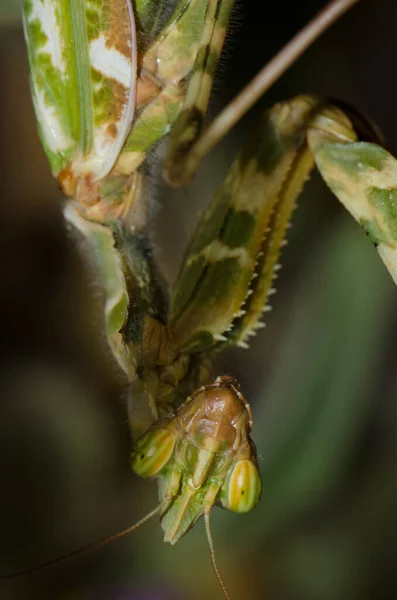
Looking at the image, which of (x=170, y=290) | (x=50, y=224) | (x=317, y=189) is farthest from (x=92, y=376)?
(x=170, y=290)

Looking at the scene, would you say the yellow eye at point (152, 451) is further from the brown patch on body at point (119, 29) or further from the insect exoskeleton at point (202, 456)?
the brown patch on body at point (119, 29)

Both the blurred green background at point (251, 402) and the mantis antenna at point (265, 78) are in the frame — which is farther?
the blurred green background at point (251, 402)

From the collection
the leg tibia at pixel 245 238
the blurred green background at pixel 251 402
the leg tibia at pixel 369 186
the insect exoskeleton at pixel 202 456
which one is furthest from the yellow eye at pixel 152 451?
the blurred green background at pixel 251 402

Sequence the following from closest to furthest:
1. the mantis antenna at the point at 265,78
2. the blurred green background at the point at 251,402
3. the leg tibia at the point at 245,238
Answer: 1. the mantis antenna at the point at 265,78
2. the leg tibia at the point at 245,238
3. the blurred green background at the point at 251,402

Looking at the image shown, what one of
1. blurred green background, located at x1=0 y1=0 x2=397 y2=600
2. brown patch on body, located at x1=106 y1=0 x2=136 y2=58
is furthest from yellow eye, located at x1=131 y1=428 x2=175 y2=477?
blurred green background, located at x1=0 y1=0 x2=397 y2=600

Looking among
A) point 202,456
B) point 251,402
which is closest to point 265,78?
point 202,456

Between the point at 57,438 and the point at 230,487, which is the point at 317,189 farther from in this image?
the point at 230,487
